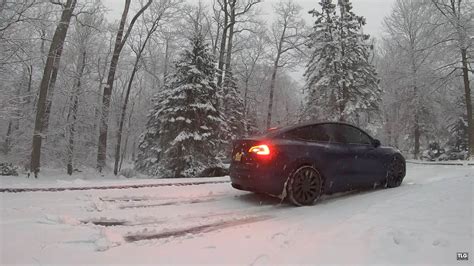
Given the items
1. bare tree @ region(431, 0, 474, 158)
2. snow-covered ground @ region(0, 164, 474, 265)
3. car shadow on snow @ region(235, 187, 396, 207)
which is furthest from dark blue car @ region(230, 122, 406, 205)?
bare tree @ region(431, 0, 474, 158)

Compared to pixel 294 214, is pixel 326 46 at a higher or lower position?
higher

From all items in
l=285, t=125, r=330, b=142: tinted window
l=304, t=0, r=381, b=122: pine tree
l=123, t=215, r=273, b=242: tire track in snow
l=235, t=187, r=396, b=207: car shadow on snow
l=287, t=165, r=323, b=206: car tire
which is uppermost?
l=304, t=0, r=381, b=122: pine tree

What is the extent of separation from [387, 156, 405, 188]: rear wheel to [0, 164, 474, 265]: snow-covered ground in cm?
126

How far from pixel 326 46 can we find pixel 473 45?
9.07 m

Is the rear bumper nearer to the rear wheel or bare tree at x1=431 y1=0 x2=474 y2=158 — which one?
the rear wheel

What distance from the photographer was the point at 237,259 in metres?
3.67

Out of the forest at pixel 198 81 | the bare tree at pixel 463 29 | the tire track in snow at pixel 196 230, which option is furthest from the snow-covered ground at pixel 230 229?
the bare tree at pixel 463 29

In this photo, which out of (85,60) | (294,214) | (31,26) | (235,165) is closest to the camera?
(294,214)

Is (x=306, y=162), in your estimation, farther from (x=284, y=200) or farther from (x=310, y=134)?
(x=284, y=200)

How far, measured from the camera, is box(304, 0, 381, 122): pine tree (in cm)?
2369

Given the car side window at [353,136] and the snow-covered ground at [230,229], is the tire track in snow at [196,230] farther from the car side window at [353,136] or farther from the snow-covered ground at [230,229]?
the car side window at [353,136]

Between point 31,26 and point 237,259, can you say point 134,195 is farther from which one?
point 31,26

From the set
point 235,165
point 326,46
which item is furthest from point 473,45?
point 235,165

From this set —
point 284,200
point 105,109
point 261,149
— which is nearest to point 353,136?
point 284,200
